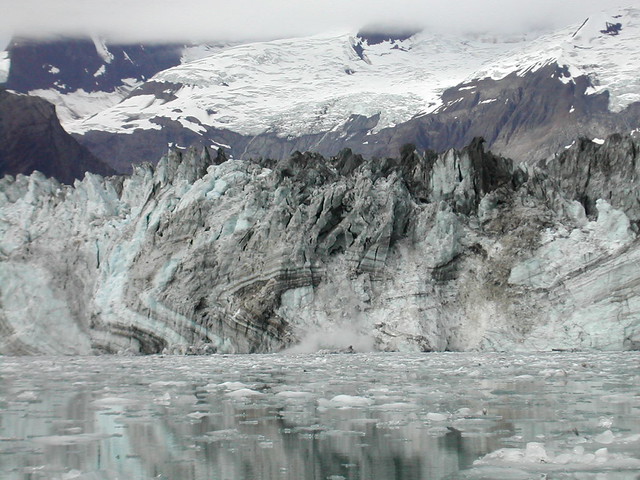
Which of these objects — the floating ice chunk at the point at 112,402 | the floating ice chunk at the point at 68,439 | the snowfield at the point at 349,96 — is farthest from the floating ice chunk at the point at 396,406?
the snowfield at the point at 349,96

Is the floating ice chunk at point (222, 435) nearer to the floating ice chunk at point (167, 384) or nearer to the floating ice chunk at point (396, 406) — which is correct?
the floating ice chunk at point (396, 406)

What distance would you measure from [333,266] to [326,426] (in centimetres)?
2352

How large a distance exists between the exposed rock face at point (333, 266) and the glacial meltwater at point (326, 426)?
12.3m

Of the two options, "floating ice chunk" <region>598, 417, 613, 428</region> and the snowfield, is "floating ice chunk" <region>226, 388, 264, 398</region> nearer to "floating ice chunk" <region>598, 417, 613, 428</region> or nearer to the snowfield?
"floating ice chunk" <region>598, 417, 613, 428</region>

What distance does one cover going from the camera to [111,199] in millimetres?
43125

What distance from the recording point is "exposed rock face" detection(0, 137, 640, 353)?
105 feet

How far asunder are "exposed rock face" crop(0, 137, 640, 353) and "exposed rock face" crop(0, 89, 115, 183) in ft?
257

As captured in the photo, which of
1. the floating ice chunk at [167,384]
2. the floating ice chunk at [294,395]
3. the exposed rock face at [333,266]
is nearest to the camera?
the floating ice chunk at [294,395]

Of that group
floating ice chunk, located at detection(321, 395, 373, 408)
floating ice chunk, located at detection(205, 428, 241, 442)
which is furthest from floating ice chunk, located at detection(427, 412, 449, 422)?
floating ice chunk, located at detection(205, 428, 241, 442)

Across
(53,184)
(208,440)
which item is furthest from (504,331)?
(53,184)

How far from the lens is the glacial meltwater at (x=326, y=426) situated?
28.3ft

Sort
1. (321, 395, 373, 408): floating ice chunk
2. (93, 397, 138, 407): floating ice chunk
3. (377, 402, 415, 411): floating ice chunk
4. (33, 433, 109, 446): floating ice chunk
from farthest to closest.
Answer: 1. (93, 397, 138, 407): floating ice chunk
2. (321, 395, 373, 408): floating ice chunk
3. (377, 402, 415, 411): floating ice chunk
4. (33, 433, 109, 446): floating ice chunk

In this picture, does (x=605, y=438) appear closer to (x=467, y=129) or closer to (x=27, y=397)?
(x=27, y=397)

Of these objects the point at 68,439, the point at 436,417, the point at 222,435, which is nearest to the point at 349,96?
the point at 436,417
